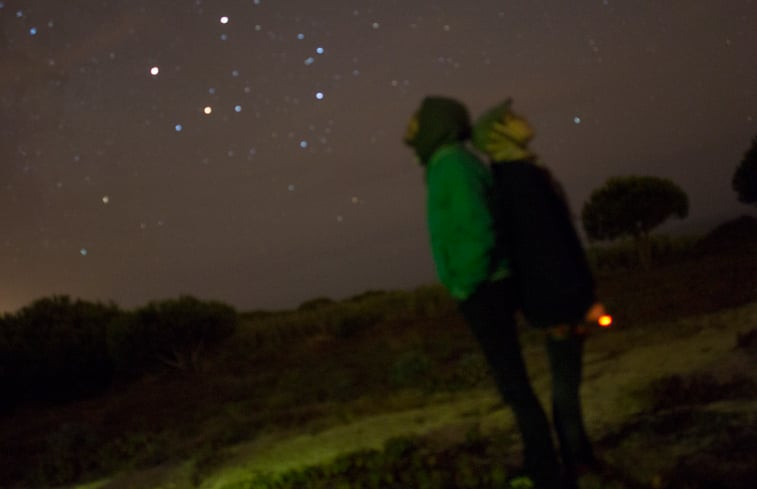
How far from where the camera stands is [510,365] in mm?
3166

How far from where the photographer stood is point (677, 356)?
5.94 m

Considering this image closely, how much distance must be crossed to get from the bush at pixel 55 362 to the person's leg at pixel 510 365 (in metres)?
13.0

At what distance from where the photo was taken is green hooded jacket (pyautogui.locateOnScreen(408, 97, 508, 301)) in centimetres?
302

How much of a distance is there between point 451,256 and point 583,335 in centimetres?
74

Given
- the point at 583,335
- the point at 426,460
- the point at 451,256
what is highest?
the point at 451,256

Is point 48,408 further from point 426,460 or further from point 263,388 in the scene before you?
point 426,460

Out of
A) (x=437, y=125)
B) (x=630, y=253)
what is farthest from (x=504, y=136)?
(x=630, y=253)

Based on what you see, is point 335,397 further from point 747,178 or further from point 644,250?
point 747,178

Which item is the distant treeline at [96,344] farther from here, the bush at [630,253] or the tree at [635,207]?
the bush at [630,253]

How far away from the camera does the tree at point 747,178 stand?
20203 mm

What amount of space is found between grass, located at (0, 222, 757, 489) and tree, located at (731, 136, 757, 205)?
7079 millimetres

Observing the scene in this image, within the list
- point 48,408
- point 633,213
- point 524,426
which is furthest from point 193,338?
point 633,213

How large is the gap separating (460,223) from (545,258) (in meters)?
0.41

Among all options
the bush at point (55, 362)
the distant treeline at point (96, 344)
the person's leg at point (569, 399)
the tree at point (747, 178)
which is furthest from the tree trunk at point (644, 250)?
the person's leg at point (569, 399)
